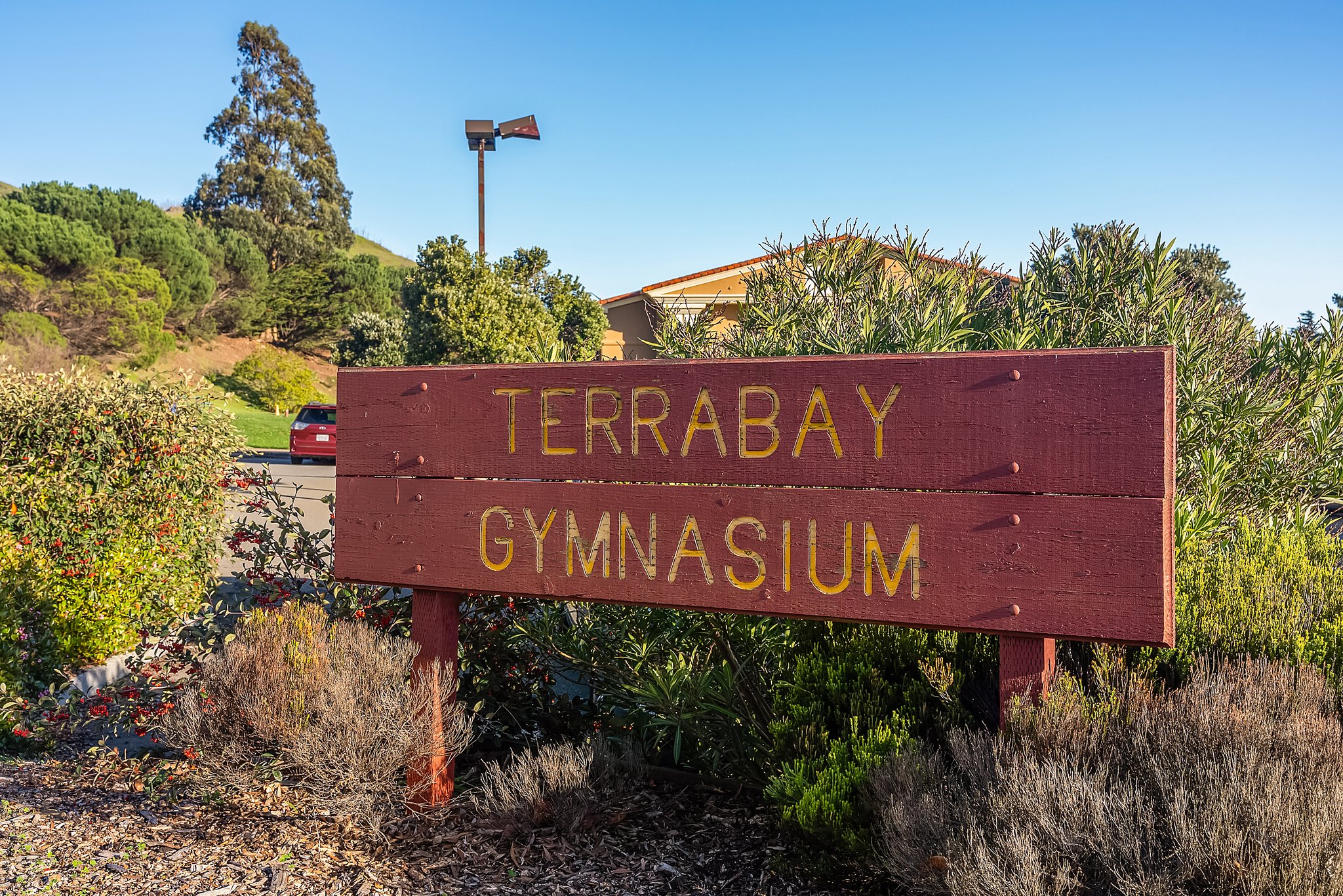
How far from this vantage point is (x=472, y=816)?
129 inches

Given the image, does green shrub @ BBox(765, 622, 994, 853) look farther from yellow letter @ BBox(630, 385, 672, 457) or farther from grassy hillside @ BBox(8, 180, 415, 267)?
grassy hillside @ BBox(8, 180, 415, 267)

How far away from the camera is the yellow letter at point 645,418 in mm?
3004

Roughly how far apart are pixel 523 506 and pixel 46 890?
5.55ft

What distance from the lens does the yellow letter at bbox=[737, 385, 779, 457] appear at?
9.41 feet

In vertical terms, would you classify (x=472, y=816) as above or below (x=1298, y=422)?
below

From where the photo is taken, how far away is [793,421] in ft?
9.33

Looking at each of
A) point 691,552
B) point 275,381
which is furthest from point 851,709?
point 275,381

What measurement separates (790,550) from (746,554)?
139 mm

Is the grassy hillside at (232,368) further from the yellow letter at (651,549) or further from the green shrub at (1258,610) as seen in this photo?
the green shrub at (1258,610)

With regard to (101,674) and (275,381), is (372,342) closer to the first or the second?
(275,381)

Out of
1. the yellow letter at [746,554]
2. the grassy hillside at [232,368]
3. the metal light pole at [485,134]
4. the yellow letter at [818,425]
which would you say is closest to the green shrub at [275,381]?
the grassy hillside at [232,368]

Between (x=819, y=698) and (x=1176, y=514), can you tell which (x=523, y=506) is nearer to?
(x=819, y=698)

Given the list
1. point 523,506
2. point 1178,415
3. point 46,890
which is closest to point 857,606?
point 523,506

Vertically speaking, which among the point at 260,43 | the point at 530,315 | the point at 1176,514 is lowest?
the point at 1176,514
